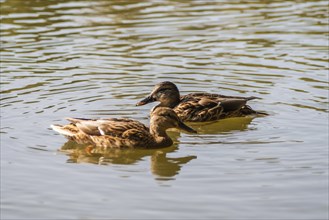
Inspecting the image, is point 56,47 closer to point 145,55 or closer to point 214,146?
point 145,55

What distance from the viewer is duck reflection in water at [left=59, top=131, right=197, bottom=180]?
1117 centimetres

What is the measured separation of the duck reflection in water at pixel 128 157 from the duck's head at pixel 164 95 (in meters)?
1.60

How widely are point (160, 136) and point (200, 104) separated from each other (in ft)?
5.39

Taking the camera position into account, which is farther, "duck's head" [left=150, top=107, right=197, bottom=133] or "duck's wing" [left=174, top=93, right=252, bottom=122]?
"duck's wing" [left=174, top=93, right=252, bottom=122]

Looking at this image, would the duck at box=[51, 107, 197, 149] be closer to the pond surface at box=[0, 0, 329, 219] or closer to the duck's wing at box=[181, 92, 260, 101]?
the pond surface at box=[0, 0, 329, 219]

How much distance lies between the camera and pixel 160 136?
484 inches

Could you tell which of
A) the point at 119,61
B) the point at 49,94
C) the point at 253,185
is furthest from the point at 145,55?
the point at 253,185

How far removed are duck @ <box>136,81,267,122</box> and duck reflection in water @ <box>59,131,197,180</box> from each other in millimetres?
1318

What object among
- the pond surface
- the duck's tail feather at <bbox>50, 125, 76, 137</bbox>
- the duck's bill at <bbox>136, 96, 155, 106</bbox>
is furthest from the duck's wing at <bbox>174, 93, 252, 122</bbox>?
the duck's tail feather at <bbox>50, 125, 76, 137</bbox>

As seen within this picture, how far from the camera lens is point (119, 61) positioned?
1681 centimetres

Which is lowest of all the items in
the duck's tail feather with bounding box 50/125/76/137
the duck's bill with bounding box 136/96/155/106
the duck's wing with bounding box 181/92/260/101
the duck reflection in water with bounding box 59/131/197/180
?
the duck reflection in water with bounding box 59/131/197/180

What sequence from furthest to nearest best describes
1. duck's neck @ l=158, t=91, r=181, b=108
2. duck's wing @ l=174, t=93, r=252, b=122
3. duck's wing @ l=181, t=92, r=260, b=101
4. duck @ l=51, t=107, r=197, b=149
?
duck's neck @ l=158, t=91, r=181, b=108 → duck's wing @ l=181, t=92, r=260, b=101 → duck's wing @ l=174, t=93, r=252, b=122 → duck @ l=51, t=107, r=197, b=149

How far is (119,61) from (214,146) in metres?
5.21

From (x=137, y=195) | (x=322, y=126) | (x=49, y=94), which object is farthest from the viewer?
(x=49, y=94)
